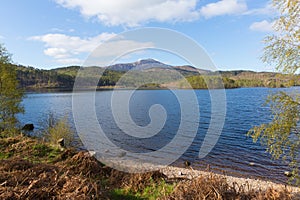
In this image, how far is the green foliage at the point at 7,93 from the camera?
21.4 meters

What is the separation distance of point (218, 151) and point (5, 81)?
22.3 metres

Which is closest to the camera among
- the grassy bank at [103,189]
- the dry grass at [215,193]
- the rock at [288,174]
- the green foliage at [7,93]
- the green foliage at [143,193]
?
the grassy bank at [103,189]

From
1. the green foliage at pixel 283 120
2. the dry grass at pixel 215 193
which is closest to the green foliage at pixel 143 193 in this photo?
the dry grass at pixel 215 193

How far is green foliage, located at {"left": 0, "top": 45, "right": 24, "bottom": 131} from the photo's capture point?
70.3 feet

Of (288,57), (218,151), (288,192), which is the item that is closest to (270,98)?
(288,57)

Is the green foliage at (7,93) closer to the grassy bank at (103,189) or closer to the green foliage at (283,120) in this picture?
the grassy bank at (103,189)

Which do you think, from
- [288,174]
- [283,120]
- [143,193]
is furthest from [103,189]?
[288,174]

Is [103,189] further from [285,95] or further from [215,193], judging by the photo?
[285,95]

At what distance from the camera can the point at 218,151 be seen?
22.6 m

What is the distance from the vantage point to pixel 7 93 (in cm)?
2167

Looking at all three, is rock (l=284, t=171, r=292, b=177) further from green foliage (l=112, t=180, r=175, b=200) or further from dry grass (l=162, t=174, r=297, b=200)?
green foliage (l=112, t=180, r=175, b=200)

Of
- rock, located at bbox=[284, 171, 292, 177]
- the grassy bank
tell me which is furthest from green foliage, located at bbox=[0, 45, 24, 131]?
rock, located at bbox=[284, 171, 292, 177]

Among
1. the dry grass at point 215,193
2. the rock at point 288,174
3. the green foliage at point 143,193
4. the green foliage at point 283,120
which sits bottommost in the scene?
the rock at point 288,174

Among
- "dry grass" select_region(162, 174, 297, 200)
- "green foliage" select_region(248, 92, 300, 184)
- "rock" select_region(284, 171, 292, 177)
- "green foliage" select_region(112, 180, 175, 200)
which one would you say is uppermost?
"green foliage" select_region(248, 92, 300, 184)
